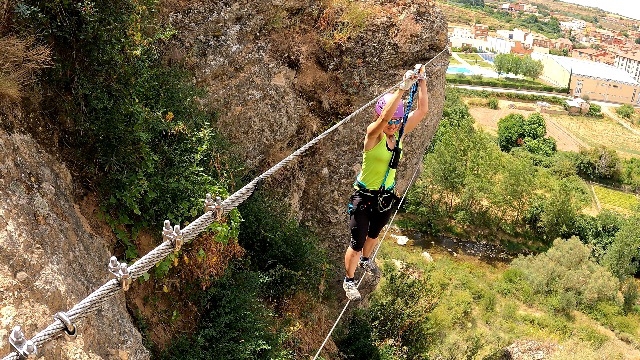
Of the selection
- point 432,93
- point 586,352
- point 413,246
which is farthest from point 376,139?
point 413,246

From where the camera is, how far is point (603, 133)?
224 ft

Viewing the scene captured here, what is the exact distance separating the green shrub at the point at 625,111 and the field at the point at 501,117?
52.5 feet

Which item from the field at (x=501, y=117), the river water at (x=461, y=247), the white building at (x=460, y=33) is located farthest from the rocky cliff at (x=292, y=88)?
the white building at (x=460, y=33)

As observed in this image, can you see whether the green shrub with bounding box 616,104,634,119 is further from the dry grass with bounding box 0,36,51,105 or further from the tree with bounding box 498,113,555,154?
the dry grass with bounding box 0,36,51,105

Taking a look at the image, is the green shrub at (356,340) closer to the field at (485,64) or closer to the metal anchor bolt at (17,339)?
the metal anchor bolt at (17,339)

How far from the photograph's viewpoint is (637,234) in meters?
31.9

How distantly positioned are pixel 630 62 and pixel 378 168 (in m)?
139

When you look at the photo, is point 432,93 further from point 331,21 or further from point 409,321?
point 409,321

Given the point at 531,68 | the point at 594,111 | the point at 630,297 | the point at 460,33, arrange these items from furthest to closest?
the point at 460,33, the point at 531,68, the point at 594,111, the point at 630,297

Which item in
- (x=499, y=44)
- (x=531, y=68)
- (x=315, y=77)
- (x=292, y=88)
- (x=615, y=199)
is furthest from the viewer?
(x=499, y=44)

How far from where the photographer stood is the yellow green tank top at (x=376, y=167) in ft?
18.7

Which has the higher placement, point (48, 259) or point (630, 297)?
point (48, 259)

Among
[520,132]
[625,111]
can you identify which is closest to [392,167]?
[520,132]

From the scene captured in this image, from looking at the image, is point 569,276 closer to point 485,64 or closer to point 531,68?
point 531,68
